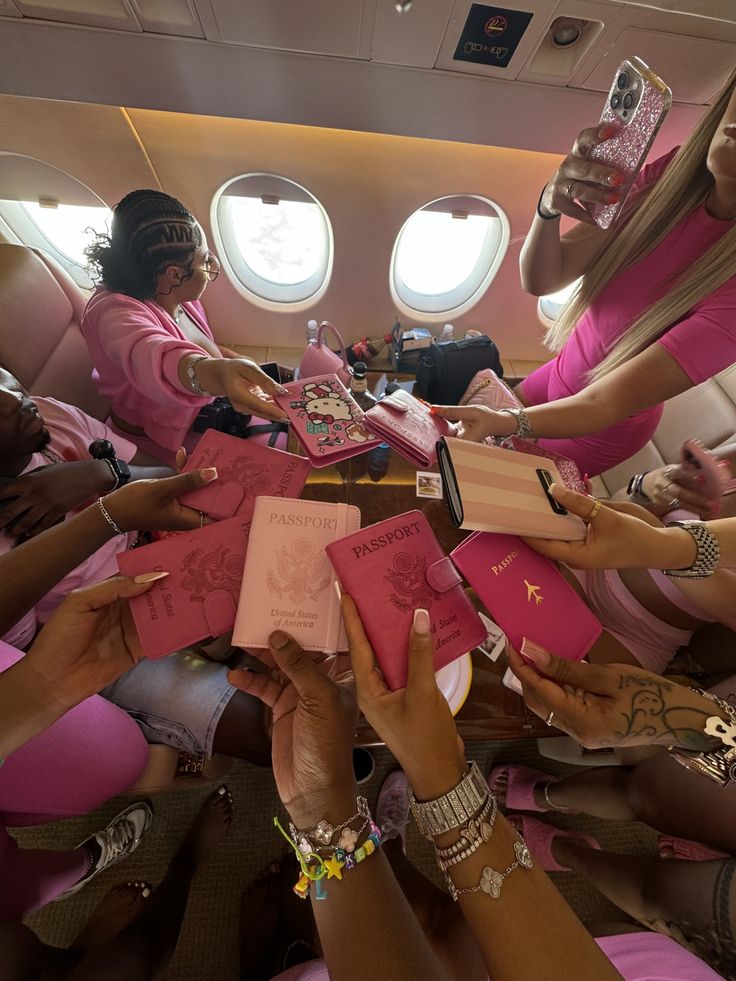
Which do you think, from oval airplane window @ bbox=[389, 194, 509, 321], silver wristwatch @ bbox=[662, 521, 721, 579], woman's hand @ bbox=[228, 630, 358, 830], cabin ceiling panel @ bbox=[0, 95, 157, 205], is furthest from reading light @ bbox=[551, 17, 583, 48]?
woman's hand @ bbox=[228, 630, 358, 830]

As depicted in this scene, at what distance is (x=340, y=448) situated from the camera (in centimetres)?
120

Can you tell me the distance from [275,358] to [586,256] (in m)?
1.88

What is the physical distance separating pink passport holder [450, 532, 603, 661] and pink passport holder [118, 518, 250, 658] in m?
0.49

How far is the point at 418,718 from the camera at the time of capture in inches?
26.8

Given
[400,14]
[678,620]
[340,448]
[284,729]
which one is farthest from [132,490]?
[678,620]

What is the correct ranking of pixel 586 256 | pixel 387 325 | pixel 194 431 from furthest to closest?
pixel 387 325
pixel 194 431
pixel 586 256

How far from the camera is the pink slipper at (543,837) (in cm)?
135

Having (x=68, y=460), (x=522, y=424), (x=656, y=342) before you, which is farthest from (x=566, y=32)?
(x=68, y=460)

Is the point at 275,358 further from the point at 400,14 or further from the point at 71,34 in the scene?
the point at 400,14

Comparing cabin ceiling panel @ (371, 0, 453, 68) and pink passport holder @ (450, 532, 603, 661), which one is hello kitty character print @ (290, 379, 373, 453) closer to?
pink passport holder @ (450, 532, 603, 661)

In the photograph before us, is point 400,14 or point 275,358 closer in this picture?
point 400,14

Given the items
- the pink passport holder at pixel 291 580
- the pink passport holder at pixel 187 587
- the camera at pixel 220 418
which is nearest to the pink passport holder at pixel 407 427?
the pink passport holder at pixel 291 580

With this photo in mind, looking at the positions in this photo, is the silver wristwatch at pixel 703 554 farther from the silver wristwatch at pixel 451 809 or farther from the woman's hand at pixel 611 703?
the silver wristwatch at pixel 451 809

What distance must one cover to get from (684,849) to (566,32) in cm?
237
